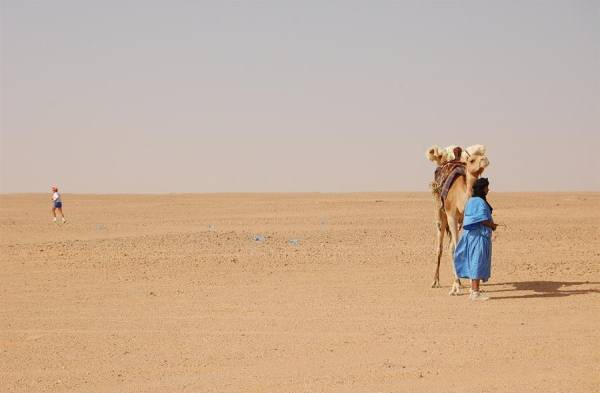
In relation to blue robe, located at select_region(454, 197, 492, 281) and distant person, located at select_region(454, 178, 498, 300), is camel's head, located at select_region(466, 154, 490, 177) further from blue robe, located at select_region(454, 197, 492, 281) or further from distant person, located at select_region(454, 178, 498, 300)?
blue robe, located at select_region(454, 197, 492, 281)

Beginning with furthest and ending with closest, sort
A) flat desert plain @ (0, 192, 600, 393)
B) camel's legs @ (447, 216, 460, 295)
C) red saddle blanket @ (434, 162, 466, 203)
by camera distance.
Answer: red saddle blanket @ (434, 162, 466, 203)
camel's legs @ (447, 216, 460, 295)
flat desert plain @ (0, 192, 600, 393)

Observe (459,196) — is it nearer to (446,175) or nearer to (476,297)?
(446,175)

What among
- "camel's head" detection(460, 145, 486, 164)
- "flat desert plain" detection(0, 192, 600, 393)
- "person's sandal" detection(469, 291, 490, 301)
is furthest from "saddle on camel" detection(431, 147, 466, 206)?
"person's sandal" detection(469, 291, 490, 301)

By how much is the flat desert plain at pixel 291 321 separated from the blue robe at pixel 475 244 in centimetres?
45

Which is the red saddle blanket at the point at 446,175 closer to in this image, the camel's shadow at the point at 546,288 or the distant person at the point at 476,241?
the distant person at the point at 476,241

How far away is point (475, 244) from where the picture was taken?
11695 millimetres

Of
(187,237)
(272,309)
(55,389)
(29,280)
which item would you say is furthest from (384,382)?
(187,237)

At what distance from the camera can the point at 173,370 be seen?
315 inches

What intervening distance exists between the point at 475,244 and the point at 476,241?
5 cm

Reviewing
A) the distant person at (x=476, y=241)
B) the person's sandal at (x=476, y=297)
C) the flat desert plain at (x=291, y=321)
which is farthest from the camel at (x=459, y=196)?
the flat desert plain at (x=291, y=321)

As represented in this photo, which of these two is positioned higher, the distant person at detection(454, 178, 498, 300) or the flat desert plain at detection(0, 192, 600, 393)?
the distant person at detection(454, 178, 498, 300)

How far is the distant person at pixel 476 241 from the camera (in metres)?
11.6

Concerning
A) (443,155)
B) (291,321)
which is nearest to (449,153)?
(443,155)

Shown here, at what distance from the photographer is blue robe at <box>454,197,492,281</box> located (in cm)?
1158
